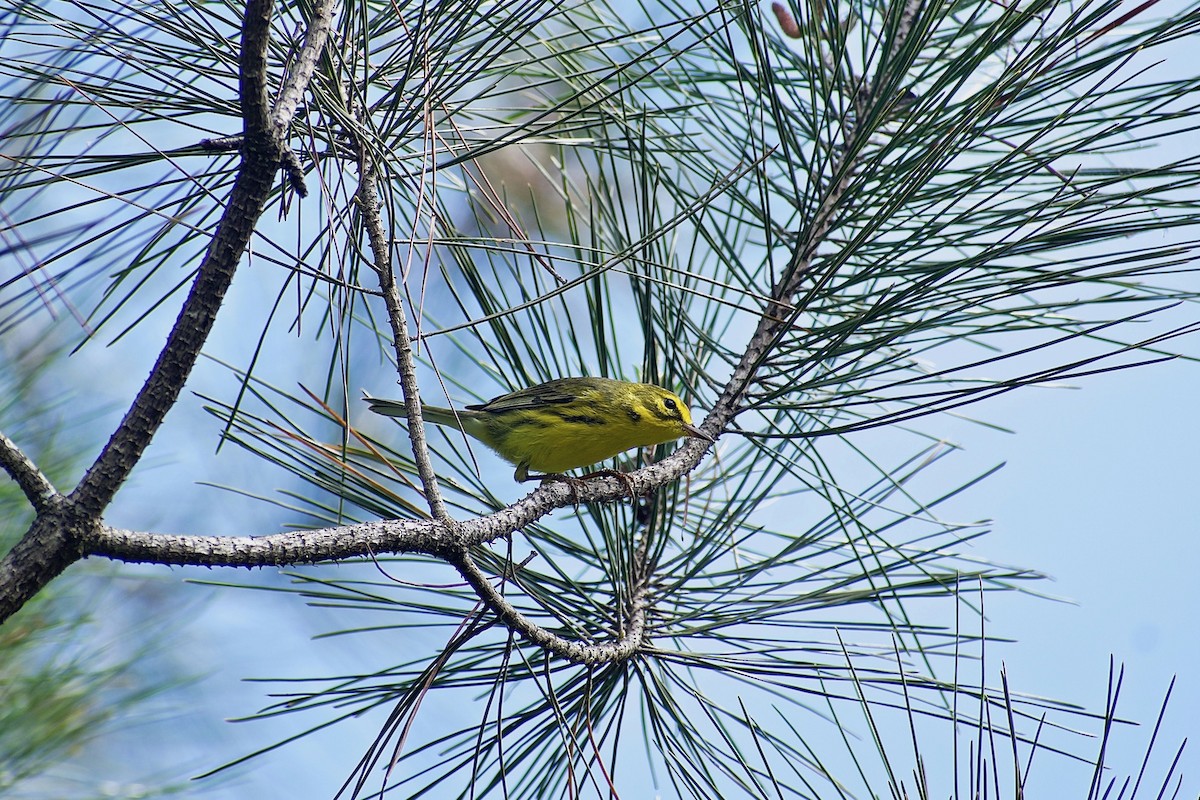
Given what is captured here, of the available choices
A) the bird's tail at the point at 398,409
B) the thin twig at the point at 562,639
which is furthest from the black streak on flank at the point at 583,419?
the thin twig at the point at 562,639

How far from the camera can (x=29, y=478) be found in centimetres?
98

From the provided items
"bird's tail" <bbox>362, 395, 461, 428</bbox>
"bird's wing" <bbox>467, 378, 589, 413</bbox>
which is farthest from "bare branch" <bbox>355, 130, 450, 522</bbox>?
"bird's tail" <bbox>362, 395, 461, 428</bbox>

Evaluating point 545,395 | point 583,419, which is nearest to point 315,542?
point 545,395

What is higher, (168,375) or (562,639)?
(168,375)

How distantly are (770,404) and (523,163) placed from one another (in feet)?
10.4

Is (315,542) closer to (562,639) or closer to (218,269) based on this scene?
(218,269)

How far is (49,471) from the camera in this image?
2.45m

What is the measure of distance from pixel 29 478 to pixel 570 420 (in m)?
1.70

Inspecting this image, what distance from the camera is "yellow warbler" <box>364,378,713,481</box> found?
2.22 metres

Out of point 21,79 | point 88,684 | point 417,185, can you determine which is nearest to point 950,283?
point 417,185

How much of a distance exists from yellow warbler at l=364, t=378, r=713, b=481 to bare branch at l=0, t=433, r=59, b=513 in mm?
1029

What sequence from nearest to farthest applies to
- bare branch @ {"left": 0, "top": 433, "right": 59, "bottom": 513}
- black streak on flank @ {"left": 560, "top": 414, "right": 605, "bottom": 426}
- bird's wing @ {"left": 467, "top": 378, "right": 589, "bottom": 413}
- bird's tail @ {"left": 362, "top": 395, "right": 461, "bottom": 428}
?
bare branch @ {"left": 0, "top": 433, "right": 59, "bottom": 513} → bird's wing @ {"left": 467, "top": 378, "right": 589, "bottom": 413} → black streak on flank @ {"left": 560, "top": 414, "right": 605, "bottom": 426} → bird's tail @ {"left": 362, "top": 395, "right": 461, "bottom": 428}

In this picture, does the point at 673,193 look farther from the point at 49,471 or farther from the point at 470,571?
the point at 49,471

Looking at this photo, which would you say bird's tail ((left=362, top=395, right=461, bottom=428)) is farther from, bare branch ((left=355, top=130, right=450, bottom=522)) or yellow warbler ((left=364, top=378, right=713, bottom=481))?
bare branch ((left=355, top=130, right=450, bottom=522))
